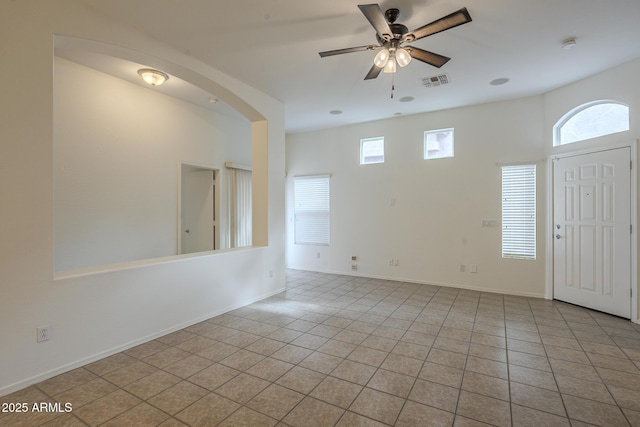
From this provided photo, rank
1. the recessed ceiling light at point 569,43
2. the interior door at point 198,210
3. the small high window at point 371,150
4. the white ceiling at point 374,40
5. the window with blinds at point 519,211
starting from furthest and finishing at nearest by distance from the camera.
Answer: the small high window at point 371,150 < the interior door at point 198,210 < the window with blinds at point 519,211 < the recessed ceiling light at point 569,43 < the white ceiling at point 374,40

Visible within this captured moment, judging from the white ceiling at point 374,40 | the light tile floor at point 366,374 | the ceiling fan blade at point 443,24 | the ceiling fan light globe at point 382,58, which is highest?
the white ceiling at point 374,40

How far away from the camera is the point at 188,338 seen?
3152 millimetres

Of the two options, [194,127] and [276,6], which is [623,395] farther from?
[194,127]

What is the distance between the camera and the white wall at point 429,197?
479cm

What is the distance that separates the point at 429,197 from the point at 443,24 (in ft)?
11.4

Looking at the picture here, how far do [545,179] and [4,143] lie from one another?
627cm

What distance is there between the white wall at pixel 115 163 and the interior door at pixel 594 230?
229 inches

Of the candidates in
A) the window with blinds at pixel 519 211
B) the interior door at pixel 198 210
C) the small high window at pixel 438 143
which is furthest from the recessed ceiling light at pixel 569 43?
the interior door at pixel 198 210

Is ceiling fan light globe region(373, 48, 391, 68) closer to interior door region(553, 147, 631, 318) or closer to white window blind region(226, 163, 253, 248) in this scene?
interior door region(553, 147, 631, 318)

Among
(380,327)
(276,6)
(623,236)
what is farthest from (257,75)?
(623,236)

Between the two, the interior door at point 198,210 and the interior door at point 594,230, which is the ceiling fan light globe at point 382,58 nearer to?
the interior door at point 594,230

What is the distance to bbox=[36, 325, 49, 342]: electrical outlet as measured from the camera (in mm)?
2320

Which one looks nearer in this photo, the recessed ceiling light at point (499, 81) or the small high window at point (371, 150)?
the recessed ceiling light at point (499, 81)

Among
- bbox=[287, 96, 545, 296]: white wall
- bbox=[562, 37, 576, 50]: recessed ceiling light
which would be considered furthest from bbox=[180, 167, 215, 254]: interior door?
bbox=[562, 37, 576, 50]: recessed ceiling light
